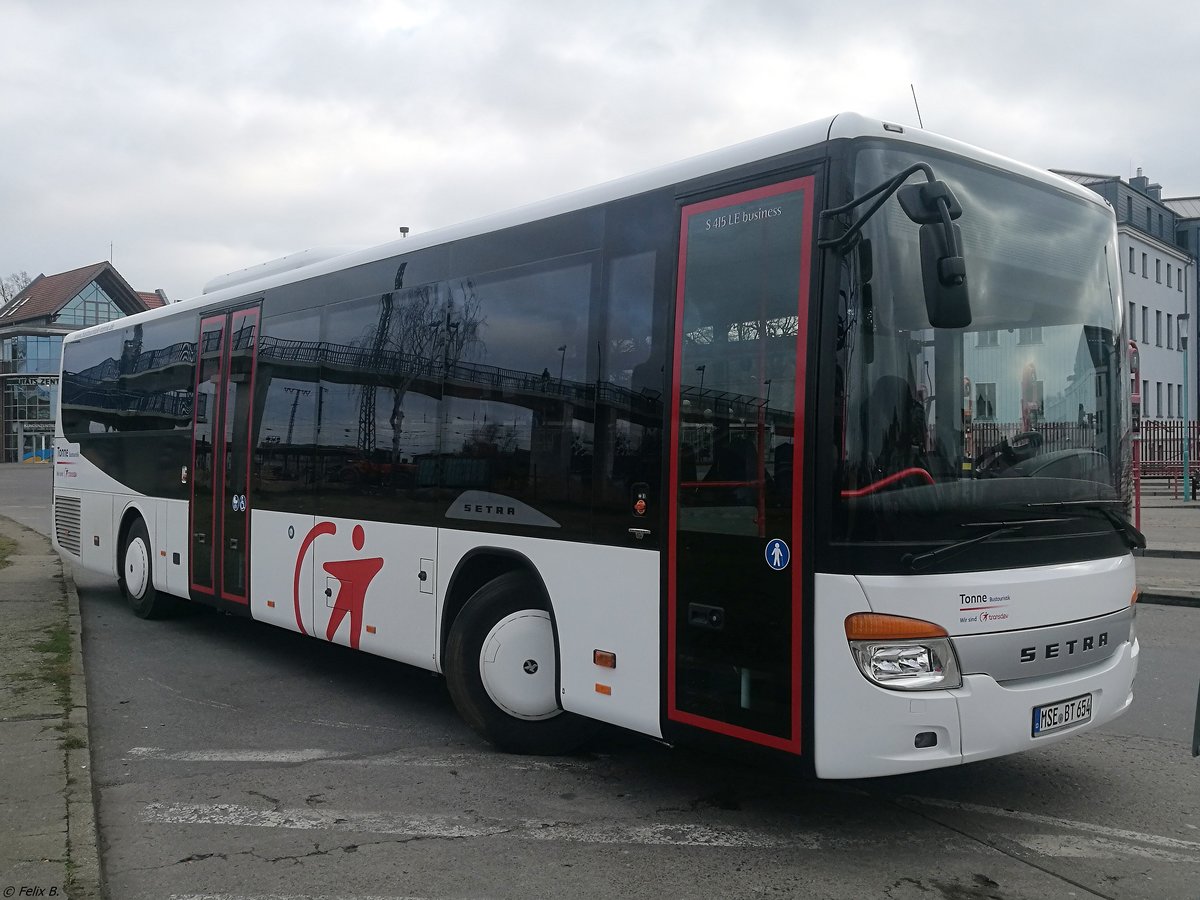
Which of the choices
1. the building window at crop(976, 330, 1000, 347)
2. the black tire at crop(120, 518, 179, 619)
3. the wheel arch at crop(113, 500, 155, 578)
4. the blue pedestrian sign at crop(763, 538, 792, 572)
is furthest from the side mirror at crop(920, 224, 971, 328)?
the black tire at crop(120, 518, 179, 619)

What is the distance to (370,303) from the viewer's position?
25.0 feet

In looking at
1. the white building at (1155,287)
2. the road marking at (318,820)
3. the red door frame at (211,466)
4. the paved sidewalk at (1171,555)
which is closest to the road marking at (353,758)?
the road marking at (318,820)

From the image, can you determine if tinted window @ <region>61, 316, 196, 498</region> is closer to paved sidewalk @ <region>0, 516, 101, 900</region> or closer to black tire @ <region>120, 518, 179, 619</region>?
black tire @ <region>120, 518, 179, 619</region>

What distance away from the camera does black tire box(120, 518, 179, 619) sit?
10.9 metres

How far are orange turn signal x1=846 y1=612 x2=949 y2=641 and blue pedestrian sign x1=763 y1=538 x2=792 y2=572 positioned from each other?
1.17ft

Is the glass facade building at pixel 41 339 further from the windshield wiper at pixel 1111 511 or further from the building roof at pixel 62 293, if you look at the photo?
the windshield wiper at pixel 1111 511

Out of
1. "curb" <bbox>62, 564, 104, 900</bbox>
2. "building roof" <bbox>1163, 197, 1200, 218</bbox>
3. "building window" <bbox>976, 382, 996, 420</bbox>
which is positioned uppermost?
"building roof" <bbox>1163, 197, 1200, 218</bbox>

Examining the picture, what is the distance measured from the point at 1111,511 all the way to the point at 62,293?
266 feet

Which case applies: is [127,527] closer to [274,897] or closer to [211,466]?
[211,466]

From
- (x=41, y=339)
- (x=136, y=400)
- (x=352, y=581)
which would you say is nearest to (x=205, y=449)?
(x=136, y=400)

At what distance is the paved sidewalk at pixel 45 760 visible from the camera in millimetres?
4312

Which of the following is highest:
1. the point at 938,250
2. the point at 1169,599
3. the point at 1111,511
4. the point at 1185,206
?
the point at 1185,206

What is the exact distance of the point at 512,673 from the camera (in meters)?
6.04

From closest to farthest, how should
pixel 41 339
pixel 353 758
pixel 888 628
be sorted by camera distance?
pixel 888 628 → pixel 353 758 → pixel 41 339
